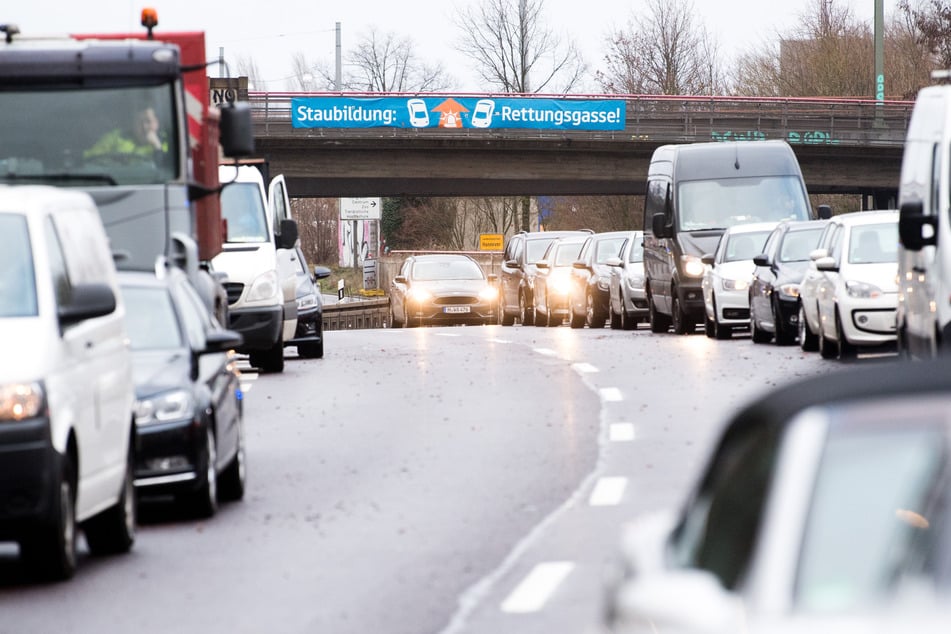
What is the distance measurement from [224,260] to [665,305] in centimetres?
960

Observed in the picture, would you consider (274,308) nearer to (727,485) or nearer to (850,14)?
(727,485)

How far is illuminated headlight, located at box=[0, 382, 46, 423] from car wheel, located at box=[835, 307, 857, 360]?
13.9 m

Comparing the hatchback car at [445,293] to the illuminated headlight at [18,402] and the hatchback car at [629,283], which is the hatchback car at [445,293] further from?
the illuminated headlight at [18,402]

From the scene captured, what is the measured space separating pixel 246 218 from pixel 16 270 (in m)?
15.0

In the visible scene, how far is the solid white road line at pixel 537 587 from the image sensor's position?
7543mm

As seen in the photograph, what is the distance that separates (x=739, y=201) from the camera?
30.1 meters

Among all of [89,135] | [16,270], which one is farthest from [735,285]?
[16,270]

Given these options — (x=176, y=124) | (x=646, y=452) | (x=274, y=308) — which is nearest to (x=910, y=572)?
(x=646, y=452)

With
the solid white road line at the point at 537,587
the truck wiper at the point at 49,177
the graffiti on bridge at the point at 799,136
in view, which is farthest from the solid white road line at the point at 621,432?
the graffiti on bridge at the point at 799,136

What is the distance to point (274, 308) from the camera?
22.8 m

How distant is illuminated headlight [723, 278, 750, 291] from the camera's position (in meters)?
27.5

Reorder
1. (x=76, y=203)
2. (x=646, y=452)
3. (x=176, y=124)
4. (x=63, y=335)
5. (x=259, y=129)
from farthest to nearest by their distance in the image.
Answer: (x=259, y=129) → (x=176, y=124) → (x=646, y=452) → (x=76, y=203) → (x=63, y=335)

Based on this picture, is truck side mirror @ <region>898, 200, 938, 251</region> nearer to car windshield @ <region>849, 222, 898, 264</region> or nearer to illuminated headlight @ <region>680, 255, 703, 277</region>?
car windshield @ <region>849, 222, 898, 264</region>

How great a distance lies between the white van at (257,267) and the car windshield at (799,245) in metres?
6.38
